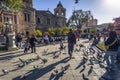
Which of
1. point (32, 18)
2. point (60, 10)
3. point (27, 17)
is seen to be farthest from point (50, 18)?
point (27, 17)

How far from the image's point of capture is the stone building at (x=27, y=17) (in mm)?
47219

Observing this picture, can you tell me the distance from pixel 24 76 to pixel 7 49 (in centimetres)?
1106

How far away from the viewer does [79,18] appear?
77562 millimetres

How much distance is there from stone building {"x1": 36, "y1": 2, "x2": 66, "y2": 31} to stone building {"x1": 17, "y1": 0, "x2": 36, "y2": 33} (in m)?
11.5

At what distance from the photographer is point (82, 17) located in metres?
77.9

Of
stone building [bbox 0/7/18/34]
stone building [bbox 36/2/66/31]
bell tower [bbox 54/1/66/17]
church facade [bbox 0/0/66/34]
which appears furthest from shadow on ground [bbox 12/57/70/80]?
bell tower [bbox 54/1/66/17]

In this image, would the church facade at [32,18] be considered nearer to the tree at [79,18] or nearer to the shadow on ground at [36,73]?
the tree at [79,18]

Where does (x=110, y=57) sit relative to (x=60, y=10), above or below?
below

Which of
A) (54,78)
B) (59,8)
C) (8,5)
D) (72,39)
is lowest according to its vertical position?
(54,78)

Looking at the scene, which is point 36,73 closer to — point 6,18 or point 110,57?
point 110,57

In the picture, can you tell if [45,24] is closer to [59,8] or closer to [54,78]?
[59,8]

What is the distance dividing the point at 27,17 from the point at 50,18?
19455 mm

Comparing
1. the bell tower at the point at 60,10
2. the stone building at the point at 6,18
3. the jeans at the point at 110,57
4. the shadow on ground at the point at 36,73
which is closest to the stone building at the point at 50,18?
the bell tower at the point at 60,10

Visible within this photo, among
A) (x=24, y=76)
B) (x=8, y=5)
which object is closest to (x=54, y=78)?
(x=24, y=76)
